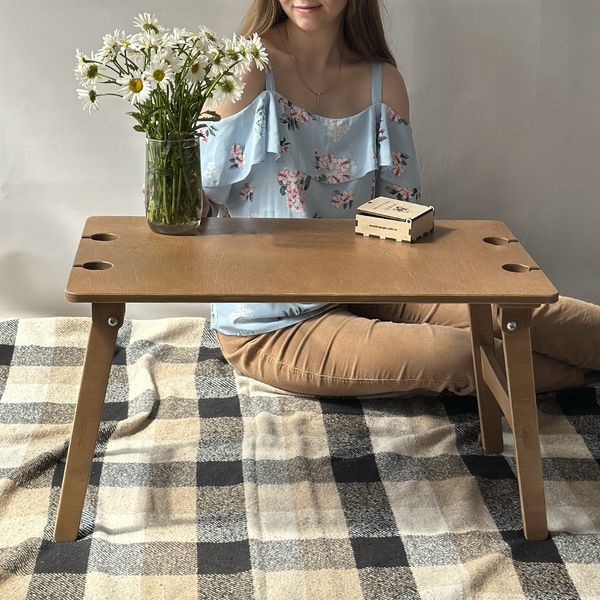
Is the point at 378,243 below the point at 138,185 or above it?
above

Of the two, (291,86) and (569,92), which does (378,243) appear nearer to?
(291,86)

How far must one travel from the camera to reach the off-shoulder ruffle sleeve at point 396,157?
7.39 ft

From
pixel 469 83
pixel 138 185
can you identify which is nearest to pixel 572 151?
pixel 469 83

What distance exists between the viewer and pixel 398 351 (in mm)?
2135

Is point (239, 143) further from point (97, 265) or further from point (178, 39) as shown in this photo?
point (97, 265)

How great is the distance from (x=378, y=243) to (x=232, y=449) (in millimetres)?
554

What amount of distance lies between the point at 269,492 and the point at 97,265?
56 centimetres

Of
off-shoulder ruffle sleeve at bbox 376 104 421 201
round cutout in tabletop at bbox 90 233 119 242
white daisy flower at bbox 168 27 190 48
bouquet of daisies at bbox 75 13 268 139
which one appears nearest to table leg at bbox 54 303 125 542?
round cutout in tabletop at bbox 90 233 119 242

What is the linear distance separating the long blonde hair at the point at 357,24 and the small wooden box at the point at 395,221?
0.54 meters

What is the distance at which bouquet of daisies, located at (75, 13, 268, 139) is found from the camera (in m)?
1.70

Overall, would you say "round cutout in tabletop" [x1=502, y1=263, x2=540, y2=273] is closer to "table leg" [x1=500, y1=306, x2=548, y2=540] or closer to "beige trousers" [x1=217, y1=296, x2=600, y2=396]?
"table leg" [x1=500, y1=306, x2=548, y2=540]

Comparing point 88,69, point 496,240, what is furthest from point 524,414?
point 88,69

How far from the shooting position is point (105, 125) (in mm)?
2469

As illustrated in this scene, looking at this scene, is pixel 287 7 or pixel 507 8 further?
pixel 507 8
